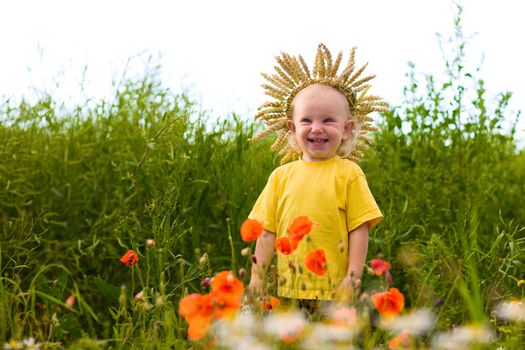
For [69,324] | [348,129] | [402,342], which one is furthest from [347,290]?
[69,324]

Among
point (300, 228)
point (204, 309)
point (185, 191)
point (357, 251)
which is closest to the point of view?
point (204, 309)

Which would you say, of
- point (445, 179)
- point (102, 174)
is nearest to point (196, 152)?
point (102, 174)

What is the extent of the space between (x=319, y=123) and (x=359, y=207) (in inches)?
15.7

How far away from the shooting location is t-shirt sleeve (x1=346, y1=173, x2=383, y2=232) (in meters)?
2.94

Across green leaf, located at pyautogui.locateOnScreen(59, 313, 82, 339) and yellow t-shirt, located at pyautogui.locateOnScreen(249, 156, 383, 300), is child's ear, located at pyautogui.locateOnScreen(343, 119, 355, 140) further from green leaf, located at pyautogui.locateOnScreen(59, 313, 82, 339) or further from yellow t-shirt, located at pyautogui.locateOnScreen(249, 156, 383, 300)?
green leaf, located at pyautogui.locateOnScreen(59, 313, 82, 339)

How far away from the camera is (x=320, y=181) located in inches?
118

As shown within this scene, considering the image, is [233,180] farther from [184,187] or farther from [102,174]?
[102,174]

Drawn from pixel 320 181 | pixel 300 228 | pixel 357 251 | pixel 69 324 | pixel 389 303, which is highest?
pixel 320 181

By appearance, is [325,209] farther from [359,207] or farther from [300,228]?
[300,228]

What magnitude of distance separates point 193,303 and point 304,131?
3.83ft

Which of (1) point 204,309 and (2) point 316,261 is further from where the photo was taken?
(2) point 316,261

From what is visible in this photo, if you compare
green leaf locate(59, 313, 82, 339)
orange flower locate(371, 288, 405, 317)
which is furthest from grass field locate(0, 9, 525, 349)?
orange flower locate(371, 288, 405, 317)

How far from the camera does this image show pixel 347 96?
3.24 meters

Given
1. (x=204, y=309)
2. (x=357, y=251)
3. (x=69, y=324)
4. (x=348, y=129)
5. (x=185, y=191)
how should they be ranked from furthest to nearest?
1. (x=185, y=191)
2. (x=348, y=129)
3. (x=69, y=324)
4. (x=357, y=251)
5. (x=204, y=309)
